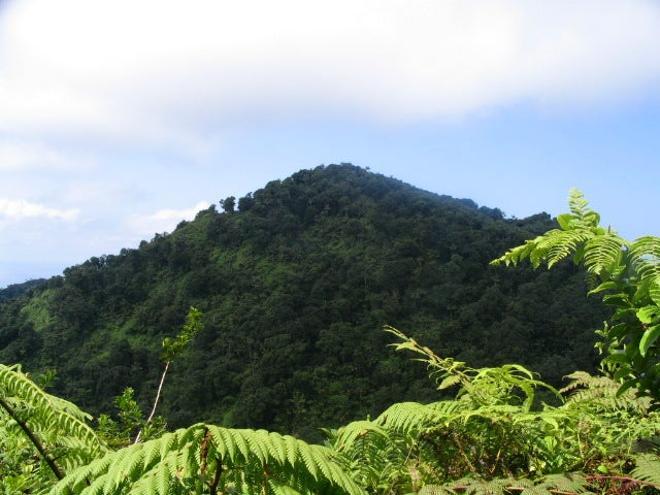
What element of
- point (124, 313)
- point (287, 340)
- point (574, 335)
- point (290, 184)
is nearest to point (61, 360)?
point (124, 313)

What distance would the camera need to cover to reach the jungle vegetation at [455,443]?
90 cm

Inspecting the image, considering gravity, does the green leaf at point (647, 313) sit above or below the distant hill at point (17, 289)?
below

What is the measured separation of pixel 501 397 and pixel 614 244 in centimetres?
42

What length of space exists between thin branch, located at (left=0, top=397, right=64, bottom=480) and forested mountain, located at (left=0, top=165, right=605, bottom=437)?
88.5 feet

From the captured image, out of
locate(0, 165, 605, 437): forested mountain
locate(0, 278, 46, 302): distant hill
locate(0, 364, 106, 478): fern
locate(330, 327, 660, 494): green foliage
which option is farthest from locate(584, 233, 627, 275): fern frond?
locate(0, 278, 46, 302): distant hill

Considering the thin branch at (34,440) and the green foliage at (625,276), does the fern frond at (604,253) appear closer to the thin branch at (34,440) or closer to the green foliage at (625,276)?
the green foliage at (625,276)

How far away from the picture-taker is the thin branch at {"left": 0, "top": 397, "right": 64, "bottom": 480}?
3.84 ft

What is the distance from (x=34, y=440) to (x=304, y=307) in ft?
135

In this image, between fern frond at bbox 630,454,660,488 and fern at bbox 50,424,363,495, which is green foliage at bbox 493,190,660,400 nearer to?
fern frond at bbox 630,454,660,488

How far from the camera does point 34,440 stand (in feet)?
3.89

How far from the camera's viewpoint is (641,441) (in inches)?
44.3

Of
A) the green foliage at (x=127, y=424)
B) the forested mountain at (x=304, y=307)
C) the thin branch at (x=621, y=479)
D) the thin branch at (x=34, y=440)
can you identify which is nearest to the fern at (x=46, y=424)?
the thin branch at (x=34, y=440)

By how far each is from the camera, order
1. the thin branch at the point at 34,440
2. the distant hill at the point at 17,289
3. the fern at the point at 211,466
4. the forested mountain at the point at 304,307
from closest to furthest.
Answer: the fern at the point at 211,466 < the thin branch at the point at 34,440 < the forested mountain at the point at 304,307 < the distant hill at the point at 17,289

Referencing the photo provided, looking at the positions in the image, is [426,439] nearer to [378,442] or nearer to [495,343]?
[378,442]
